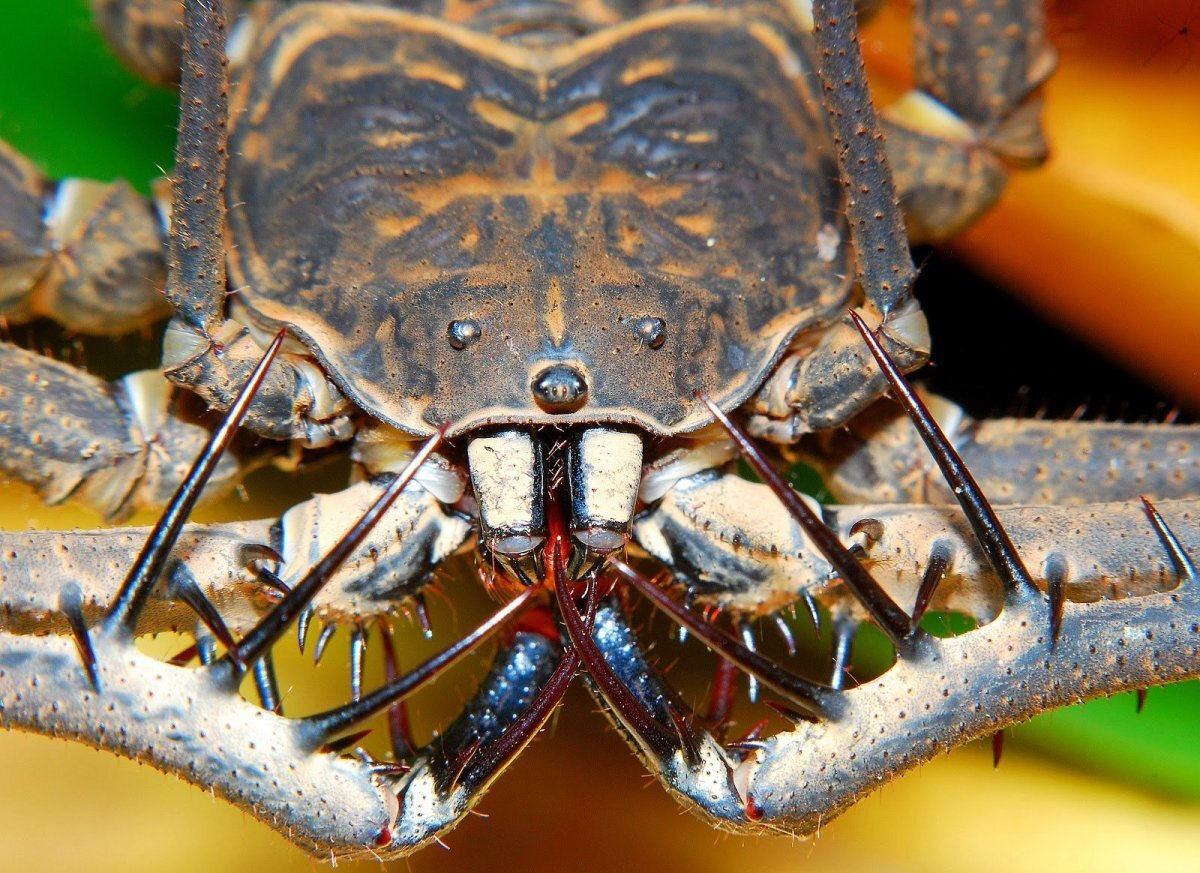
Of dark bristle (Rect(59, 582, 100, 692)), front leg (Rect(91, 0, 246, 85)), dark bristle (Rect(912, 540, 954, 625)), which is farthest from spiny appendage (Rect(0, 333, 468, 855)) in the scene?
front leg (Rect(91, 0, 246, 85))

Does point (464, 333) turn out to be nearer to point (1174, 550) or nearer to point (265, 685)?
point (265, 685)

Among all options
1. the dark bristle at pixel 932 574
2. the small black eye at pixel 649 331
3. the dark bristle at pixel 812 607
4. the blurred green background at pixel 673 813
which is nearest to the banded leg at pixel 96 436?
the blurred green background at pixel 673 813

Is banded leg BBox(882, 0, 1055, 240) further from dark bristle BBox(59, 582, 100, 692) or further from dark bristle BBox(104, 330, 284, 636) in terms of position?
dark bristle BBox(59, 582, 100, 692)

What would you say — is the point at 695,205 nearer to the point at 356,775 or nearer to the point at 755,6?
the point at 755,6

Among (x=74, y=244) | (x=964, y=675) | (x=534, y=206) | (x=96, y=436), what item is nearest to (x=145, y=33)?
(x=74, y=244)

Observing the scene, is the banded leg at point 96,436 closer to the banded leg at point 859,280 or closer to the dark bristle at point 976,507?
the banded leg at point 859,280

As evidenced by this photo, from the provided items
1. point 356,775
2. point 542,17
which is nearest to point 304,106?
→ point 542,17
